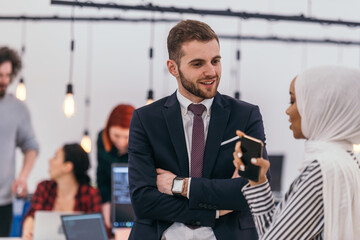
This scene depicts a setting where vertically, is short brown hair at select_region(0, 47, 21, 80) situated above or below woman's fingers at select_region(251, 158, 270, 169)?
above

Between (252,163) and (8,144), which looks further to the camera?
(8,144)

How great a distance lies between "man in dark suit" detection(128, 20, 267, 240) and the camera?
208 centimetres

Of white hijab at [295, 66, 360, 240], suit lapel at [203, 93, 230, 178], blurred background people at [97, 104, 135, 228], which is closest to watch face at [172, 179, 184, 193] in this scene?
suit lapel at [203, 93, 230, 178]

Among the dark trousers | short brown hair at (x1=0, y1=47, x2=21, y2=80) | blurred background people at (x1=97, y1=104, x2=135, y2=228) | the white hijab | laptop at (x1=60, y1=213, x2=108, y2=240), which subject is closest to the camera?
the white hijab

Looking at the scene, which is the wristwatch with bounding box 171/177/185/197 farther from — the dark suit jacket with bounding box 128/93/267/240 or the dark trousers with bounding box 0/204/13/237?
the dark trousers with bounding box 0/204/13/237

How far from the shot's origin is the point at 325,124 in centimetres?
171

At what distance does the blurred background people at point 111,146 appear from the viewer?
434 cm

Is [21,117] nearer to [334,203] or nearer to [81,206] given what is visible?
[81,206]

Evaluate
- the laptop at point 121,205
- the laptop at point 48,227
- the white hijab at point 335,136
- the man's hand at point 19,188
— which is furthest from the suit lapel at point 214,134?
the man's hand at point 19,188

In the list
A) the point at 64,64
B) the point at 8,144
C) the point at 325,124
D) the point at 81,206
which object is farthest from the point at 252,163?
the point at 64,64

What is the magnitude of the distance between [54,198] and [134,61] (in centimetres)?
418

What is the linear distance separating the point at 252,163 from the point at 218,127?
42 centimetres

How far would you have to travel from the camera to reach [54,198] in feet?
13.3

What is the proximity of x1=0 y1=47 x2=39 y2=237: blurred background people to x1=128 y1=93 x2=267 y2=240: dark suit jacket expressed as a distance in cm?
277
